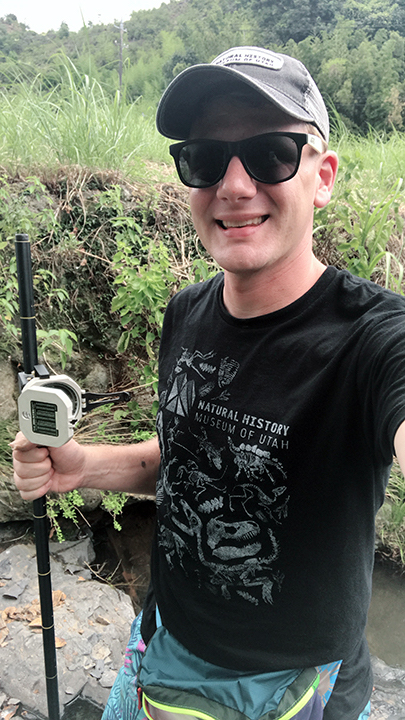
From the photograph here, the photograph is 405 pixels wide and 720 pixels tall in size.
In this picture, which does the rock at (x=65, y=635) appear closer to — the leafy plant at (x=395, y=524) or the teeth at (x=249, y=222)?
the leafy plant at (x=395, y=524)

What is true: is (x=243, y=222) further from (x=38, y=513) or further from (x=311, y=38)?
(x=311, y=38)

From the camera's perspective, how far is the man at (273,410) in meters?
0.98

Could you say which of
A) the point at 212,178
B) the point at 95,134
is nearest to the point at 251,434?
the point at 212,178

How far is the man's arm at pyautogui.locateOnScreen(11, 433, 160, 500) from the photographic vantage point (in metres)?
1.37

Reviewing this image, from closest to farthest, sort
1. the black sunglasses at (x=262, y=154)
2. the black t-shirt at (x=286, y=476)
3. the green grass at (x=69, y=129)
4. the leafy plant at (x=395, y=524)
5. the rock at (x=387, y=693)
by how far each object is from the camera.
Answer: the black t-shirt at (x=286, y=476)
the black sunglasses at (x=262, y=154)
the rock at (x=387, y=693)
the leafy plant at (x=395, y=524)
the green grass at (x=69, y=129)

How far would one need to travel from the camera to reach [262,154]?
1.07 metres

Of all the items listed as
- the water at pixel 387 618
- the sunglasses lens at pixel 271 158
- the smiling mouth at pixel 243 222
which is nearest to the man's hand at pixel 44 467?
the smiling mouth at pixel 243 222

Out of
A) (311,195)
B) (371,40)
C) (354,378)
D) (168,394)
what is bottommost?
(168,394)

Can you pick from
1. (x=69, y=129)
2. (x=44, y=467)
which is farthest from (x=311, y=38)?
(x=44, y=467)

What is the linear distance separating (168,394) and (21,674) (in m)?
2.05

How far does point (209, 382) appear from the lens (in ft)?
4.00

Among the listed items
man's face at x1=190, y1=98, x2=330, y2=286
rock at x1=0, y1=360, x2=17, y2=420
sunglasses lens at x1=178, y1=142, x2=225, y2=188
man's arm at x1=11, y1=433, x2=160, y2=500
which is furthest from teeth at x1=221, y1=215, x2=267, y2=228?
rock at x1=0, y1=360, x2=17, y2=420

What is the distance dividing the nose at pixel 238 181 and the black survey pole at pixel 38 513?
0.61 m

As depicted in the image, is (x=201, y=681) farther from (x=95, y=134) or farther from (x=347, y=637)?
(x=95, y=134)
